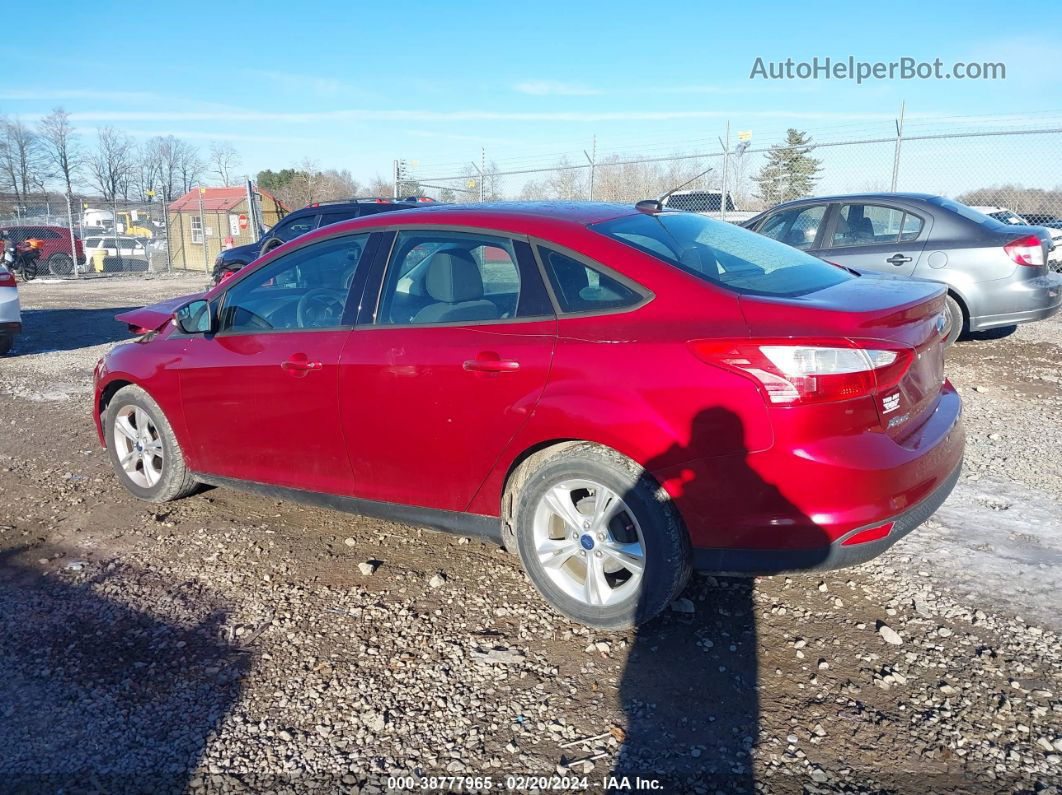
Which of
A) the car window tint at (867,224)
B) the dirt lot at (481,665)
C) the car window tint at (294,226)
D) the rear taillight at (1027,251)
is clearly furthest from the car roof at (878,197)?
the car window tint at (294,226)

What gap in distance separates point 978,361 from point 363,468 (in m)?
6.68

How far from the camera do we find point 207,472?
4.51 meters

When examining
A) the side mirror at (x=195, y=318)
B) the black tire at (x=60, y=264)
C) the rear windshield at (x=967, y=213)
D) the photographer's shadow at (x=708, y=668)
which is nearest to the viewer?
the photographer's shadow at (x=708, y=668)

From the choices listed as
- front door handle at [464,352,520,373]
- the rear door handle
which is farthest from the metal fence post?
front door handle at [464,352,520,373]

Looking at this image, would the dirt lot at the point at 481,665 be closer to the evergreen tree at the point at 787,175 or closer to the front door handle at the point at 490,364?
the front door handle at the point at 490,364

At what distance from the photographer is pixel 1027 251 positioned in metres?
7.67

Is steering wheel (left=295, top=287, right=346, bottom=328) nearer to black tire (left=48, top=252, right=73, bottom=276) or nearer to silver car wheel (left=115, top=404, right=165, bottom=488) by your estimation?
silver car wheel (left=115, top=404, right=165, bottom=488)

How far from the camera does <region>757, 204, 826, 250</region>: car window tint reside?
851cm

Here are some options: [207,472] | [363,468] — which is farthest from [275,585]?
[207,472]

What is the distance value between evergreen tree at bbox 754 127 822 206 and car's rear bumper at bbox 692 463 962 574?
43.1ft

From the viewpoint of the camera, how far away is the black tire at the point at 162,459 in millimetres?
4637

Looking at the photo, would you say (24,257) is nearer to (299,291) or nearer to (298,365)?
(299,291)

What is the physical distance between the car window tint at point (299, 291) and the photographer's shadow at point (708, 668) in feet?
6.02

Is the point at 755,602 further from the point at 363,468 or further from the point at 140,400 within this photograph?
the point at 140,400
